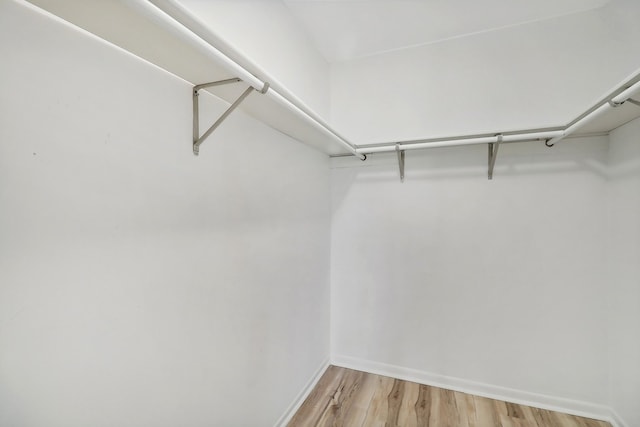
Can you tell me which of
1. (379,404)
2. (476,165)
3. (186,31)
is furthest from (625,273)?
(186,31)

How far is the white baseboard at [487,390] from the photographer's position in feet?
5.44

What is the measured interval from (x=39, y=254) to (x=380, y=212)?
184 cm

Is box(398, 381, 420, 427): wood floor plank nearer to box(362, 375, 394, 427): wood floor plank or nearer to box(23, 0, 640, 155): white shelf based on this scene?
box(362, 375, 394, 427): wood floor plank

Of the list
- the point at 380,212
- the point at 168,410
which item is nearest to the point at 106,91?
the point at 168,410

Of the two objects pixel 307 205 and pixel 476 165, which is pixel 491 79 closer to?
pixel 476 165

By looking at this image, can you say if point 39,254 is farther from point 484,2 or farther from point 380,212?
point 484,2

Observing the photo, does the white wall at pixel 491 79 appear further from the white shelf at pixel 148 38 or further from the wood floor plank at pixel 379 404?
the wood floor plank at pixel 379 404

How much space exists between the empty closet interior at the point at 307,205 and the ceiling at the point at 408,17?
0.04 feet

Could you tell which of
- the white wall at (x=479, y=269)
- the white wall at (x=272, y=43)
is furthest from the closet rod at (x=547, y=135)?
the white wall at (x=272, y=43)

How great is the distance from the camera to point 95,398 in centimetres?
74

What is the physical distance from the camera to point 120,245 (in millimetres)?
794

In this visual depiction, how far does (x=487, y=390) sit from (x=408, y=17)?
245 cm

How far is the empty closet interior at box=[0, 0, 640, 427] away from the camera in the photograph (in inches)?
26.1

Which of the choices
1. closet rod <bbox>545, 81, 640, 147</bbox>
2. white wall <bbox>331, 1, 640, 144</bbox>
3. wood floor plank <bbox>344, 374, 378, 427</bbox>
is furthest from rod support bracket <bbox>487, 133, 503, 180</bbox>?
wood floor plank <bbox>344, 374, 378, 427</bbox>
